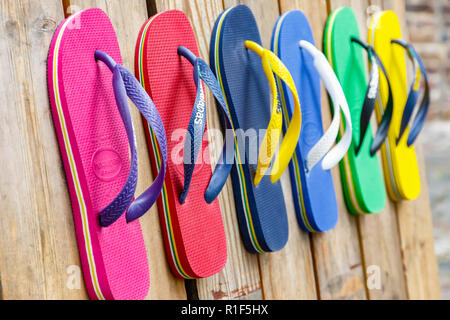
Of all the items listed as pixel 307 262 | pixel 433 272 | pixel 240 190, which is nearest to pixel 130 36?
pixel 240 190

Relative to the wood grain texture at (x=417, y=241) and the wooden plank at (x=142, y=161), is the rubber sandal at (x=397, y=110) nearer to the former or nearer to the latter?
the wood grain texture at (x=417, y=241)

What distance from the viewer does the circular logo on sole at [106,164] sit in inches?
20.7

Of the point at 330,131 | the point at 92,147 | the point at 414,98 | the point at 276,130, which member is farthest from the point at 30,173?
the point at 414,98

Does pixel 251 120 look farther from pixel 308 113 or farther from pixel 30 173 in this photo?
pixel 30 173

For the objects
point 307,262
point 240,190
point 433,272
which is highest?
point 240,190

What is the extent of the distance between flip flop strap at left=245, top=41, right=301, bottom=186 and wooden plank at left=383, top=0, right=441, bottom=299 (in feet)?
1.42

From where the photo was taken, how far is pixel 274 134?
0.62 metres

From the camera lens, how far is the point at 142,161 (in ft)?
1.95

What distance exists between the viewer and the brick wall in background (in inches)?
90.5

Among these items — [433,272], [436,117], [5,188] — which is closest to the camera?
[5,188]

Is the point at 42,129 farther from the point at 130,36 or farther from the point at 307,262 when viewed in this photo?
the point at 307,262

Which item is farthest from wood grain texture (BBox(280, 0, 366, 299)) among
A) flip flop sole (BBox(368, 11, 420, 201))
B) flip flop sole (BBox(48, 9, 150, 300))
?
flip flop sole (BBox(48, 9, 150, 300))

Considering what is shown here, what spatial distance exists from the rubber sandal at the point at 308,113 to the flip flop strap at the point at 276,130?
0.08 m
